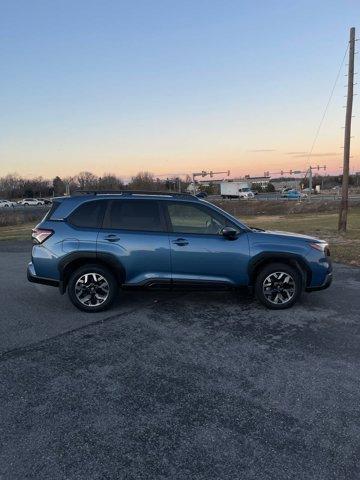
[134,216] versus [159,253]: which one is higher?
[134,216]

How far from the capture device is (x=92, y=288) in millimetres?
6344

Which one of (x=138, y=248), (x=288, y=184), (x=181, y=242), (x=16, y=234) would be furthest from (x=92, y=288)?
(x=288, y=184)

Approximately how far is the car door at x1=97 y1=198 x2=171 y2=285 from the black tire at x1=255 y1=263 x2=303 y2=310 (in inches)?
53.4

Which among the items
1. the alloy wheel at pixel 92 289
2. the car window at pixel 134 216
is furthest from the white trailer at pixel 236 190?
the alloy wheel at pixel 92 289

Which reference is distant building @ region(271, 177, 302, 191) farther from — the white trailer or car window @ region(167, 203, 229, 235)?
car window @ region(167, 203, 229, 235)

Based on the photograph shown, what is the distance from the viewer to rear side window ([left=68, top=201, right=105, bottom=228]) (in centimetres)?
644

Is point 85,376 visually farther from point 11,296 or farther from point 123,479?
point 11,296

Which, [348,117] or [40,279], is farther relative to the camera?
[348,117]

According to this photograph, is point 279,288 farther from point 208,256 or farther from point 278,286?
point 208,256

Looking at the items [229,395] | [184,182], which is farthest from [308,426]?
[184,182]

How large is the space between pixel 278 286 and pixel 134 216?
235 cm

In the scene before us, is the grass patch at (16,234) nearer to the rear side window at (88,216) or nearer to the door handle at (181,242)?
the rear side window at (88,216)

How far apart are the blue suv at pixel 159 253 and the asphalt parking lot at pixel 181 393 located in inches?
16.0

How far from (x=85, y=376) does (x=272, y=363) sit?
1886 mm
